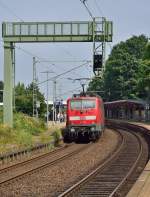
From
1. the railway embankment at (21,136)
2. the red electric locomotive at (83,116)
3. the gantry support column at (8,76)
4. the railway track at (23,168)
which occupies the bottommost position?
the railway track at (23,168)

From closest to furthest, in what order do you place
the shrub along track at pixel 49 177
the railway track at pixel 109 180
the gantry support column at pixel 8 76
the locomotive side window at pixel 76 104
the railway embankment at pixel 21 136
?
the railway track at pixel 109 180
the shrub along track at pixel 49 177
the railway embankment at pixel 21 136
the locomotive side window at pixel 76 104
the gantry support column at pixel 8 76

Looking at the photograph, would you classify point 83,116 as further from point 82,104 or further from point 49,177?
point 49,177

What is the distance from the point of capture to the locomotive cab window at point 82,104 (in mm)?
39656

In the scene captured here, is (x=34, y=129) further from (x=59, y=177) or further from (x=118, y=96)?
(x=118, y=96)

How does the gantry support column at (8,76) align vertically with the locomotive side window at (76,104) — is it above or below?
above

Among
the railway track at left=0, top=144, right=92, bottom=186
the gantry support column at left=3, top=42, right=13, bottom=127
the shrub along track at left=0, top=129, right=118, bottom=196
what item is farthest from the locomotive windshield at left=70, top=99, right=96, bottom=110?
the shrub along track at left=0, top=129, right=118, bottom=196

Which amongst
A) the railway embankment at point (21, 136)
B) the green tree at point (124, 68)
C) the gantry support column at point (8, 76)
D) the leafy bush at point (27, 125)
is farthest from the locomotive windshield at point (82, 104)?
the green tree at point (124, 68)

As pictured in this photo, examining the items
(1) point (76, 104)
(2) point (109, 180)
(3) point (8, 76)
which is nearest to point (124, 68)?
(3) point (8, 76)

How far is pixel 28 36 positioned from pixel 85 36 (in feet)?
13.8

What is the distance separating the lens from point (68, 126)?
3959cm

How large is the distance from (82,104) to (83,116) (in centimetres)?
78

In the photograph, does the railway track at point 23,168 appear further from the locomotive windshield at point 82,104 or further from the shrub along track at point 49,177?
the locomotive windshield at point 82,104

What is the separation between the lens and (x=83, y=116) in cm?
3966

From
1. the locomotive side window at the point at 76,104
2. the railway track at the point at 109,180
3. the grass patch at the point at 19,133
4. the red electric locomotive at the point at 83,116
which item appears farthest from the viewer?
the locomotive side window at the point at 76,104
